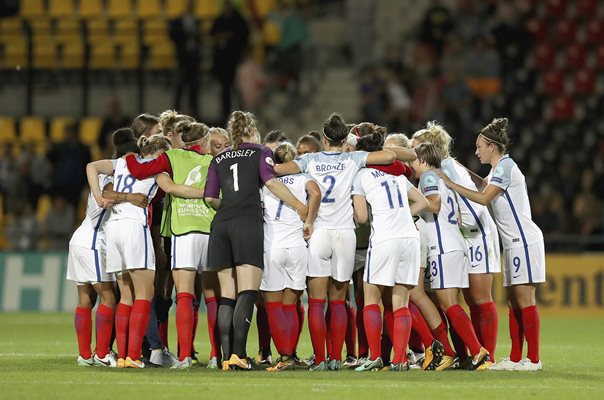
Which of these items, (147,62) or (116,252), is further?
(147,62)

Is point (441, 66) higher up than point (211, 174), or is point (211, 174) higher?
point (441, 66)

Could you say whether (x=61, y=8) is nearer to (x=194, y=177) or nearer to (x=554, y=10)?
(x=554, y=10)

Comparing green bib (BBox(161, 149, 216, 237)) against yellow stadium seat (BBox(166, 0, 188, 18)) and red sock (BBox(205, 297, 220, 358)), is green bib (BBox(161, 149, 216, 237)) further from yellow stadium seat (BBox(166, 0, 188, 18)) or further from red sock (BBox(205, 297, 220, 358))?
yellow stadium seat (BBox(166, 0, 188, 18))

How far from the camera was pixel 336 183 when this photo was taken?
10.9 m

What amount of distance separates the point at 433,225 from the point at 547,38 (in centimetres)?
1404

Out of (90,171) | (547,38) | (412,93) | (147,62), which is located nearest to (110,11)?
(147,62)

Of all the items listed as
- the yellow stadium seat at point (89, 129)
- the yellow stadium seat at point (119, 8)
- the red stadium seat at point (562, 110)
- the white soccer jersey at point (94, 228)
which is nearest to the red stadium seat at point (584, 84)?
the red stadium seat at point (562, 110)

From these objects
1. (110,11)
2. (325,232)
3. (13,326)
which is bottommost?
(13,326)

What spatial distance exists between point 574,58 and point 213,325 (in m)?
14.7

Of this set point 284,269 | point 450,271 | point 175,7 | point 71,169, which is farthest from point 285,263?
point 175,7

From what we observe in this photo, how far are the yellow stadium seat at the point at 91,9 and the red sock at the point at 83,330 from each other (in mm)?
13840

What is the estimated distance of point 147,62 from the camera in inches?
909

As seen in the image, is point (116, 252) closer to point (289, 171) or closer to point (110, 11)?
A: point (289, 171)

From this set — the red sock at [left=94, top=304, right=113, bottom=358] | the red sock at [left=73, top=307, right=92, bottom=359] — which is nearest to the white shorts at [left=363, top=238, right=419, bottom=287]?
the red sock at [left=94, top=304, right=113, bottom=358]
